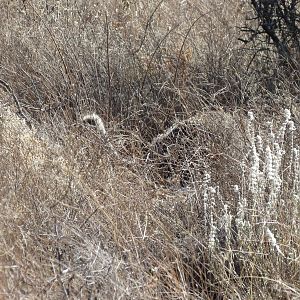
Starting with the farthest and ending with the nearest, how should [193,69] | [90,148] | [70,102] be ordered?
[193,69] < [70,102] < [90,148]

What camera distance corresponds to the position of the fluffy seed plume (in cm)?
478

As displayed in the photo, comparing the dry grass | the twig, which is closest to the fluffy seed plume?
the dry grass

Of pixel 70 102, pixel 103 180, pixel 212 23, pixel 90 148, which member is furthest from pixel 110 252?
pixel 212 23

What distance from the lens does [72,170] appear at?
12.6 ft

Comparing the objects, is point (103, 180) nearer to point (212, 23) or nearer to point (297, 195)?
point (297, 195)

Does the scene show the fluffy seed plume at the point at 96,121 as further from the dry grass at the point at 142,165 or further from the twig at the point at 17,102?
the twig at the point at 17,102

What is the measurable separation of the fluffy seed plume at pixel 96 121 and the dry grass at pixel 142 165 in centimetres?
9

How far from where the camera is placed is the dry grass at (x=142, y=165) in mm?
3148

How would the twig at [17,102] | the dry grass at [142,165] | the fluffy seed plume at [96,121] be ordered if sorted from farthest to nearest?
1. the twig at [17,102]
2. the fluffy seed plume at [96,121]
3. the dry grass at [142,165]

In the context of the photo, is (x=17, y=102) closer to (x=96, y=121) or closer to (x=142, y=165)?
(x=96, y=121)

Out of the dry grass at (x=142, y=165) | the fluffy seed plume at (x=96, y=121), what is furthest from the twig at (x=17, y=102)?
the fluffy seed plume at (x=96, y=121)

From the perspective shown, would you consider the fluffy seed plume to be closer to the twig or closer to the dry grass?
the dry grass

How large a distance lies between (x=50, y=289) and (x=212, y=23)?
4.33m

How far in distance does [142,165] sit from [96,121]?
612mm
